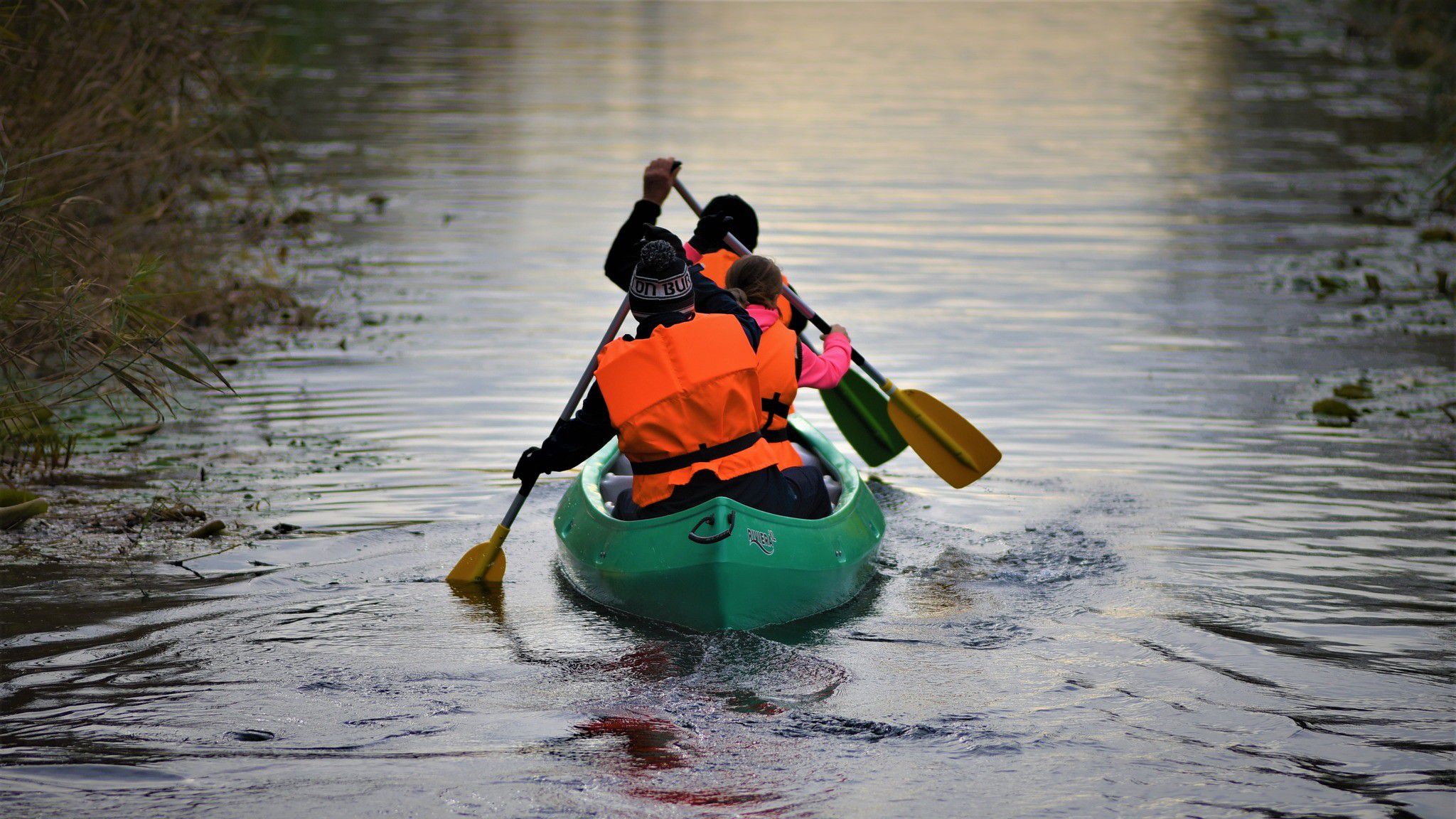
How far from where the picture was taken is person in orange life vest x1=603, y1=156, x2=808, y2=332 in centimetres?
727

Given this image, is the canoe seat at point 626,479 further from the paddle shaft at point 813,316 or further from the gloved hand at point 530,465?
the paddle shaft at point 813,316

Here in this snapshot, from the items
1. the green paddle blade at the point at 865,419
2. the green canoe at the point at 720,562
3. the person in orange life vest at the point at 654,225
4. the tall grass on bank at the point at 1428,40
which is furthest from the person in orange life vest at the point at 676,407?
the tall grass on bank at the point at 1428,40

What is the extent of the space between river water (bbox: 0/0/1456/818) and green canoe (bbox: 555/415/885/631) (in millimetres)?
111

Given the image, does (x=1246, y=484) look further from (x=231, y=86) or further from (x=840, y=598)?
(x=231, y=86)

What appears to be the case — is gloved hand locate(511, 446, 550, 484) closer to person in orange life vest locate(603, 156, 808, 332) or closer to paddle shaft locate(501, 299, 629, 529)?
paddle shaft locate(501, 299, 629, 529)

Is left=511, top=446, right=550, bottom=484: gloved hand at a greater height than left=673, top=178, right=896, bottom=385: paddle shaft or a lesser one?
lesser

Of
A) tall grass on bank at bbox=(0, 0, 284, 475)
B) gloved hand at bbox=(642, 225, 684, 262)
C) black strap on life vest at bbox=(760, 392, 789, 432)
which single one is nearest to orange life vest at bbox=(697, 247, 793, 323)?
gloved hand at bbox=(642, 225, 684, 262)

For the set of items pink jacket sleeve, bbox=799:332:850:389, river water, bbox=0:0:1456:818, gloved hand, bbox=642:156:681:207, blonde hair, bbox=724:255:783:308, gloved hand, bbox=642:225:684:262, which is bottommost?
river water, bbox=0:0:1456:818

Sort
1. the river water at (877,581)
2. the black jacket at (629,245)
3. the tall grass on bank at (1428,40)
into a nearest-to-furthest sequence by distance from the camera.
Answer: the river water at (877,581), the black jacket at (629,245), the tall grass on bank at (1428,40)

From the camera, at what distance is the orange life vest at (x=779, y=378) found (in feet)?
20.0

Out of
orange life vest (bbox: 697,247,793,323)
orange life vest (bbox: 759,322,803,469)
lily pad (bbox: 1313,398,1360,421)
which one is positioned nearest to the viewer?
orange life vest (bbox: 759,322,803,469)

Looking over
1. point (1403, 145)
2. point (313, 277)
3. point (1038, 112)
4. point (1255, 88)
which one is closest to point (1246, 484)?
point (313, 277)

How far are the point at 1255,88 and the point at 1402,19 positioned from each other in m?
3.74

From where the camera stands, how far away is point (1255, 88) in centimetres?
2486
